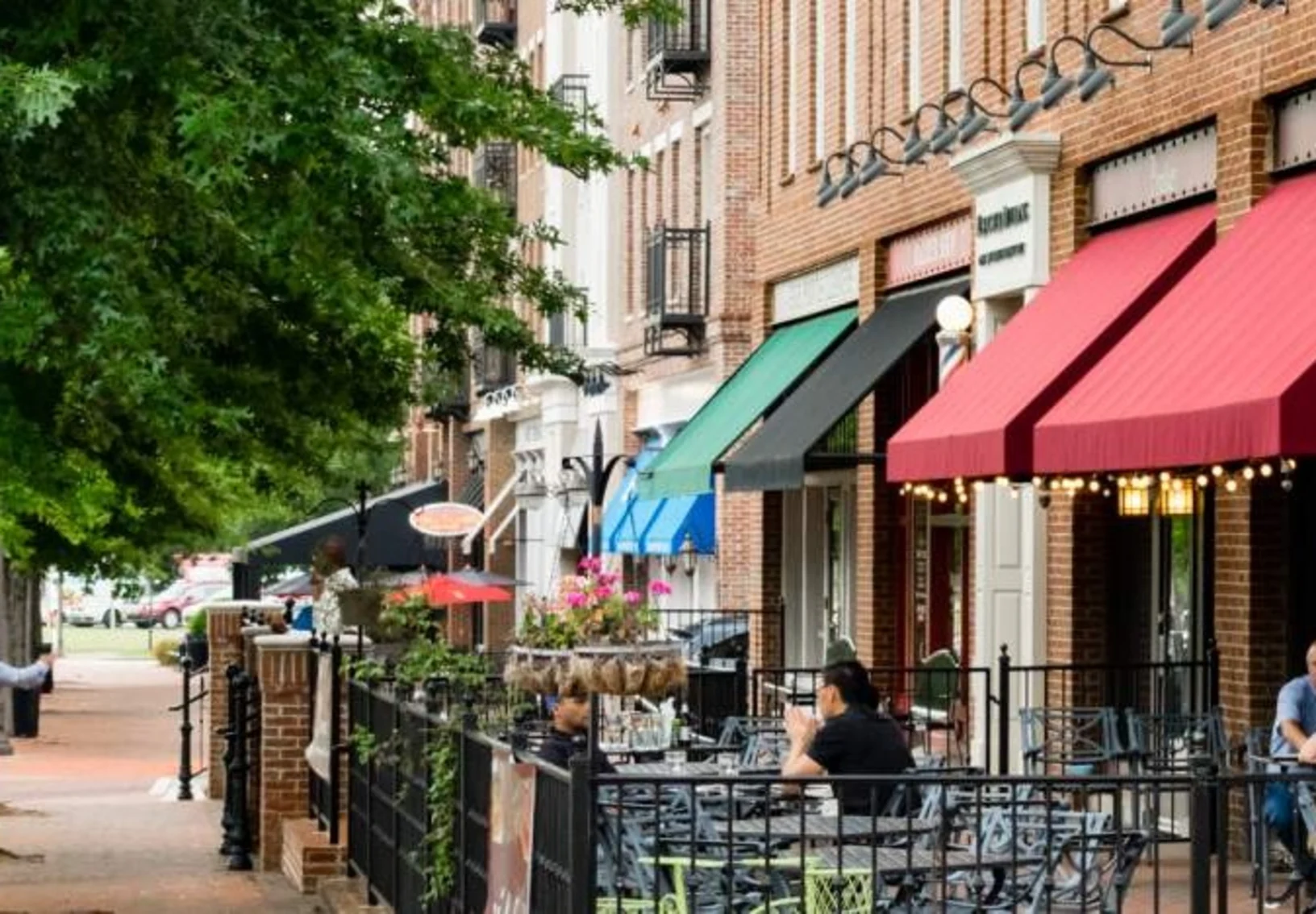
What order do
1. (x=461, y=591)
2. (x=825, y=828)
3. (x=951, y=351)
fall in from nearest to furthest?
(x=825, y=828) < (x=951, y=351) < (x=461, y=591)

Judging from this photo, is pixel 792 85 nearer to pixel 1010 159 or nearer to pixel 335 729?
pixel 1010 159

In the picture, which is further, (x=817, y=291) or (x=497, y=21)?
(x=497, y=21)

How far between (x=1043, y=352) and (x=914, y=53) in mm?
7338

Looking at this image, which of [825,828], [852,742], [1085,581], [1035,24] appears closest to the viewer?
[825,828]

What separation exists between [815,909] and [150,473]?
14.9m

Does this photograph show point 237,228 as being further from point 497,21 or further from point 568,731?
point 497,21

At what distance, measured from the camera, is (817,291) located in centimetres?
3197

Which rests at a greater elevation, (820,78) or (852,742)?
(820,78)

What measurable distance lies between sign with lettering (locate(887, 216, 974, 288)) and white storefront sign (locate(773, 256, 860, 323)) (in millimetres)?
1230

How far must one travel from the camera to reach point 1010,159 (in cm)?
2333

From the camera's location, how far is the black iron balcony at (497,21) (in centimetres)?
6103

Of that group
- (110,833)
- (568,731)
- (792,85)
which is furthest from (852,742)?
(792,85)

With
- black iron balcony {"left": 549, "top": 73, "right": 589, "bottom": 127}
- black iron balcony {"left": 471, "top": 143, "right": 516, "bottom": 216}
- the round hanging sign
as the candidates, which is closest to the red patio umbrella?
the round hanging sign

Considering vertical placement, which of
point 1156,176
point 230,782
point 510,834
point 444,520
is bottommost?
point 230,782
